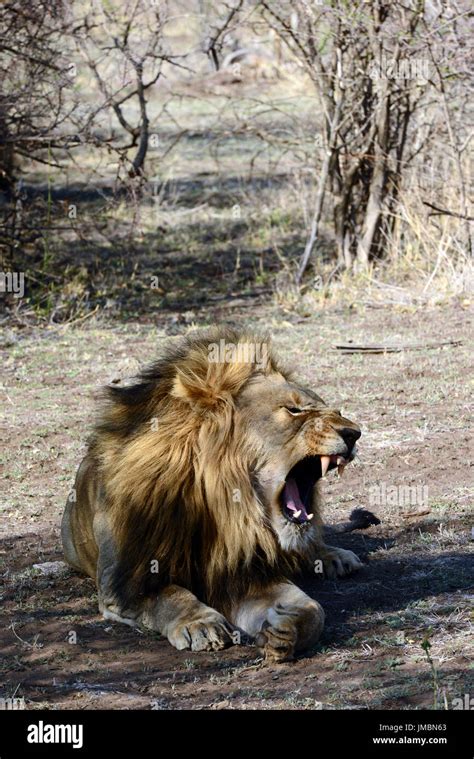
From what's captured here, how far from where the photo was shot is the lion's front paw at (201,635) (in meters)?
4.11

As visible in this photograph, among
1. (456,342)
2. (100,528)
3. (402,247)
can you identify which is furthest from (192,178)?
(100,528)

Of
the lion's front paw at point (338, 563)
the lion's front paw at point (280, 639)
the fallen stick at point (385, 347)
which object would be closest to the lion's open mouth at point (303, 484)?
the lion's front paw at point (280, 639)

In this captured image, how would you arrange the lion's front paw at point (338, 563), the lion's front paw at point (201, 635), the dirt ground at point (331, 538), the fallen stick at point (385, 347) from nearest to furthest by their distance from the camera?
the dirt ground at point (331, 538) → the lion's front paw at point (201, 635) → the lion's front paw at point (338, 563) → the fallen stick at point (385, 347)

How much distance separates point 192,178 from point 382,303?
5352 mm

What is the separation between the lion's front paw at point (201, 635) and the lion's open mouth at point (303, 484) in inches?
18.1

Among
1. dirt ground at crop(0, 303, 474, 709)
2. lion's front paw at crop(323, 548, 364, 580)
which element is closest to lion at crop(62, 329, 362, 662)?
dirt ground at crop(0, 303, 474, 709)

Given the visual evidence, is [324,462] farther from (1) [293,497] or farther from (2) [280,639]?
(2) [280,639]

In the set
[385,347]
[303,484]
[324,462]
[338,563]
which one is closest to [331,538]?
[338,563]

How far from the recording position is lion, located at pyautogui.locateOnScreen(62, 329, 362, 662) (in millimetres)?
Answer: 4168

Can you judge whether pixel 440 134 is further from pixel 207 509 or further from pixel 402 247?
pixel 207 509

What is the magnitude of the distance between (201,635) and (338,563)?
0.96 m

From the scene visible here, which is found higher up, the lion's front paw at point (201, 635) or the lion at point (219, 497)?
the lion at point (219, 497)

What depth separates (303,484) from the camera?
14.4ft

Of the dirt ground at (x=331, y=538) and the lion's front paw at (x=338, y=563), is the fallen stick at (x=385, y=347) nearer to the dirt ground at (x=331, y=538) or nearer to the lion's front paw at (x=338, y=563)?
the dirt ground at (x=331, y=538)
